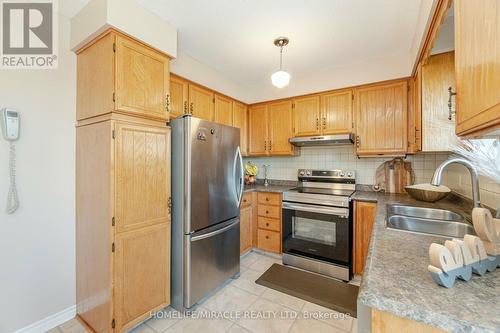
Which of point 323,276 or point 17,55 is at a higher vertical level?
point 17,55

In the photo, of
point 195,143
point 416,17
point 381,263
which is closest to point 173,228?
point 195,143

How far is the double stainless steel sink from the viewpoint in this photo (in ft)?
4.25

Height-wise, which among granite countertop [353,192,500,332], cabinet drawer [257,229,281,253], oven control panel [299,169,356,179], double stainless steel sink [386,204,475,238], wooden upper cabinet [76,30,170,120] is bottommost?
cabinet drawer [257,229,281,253]

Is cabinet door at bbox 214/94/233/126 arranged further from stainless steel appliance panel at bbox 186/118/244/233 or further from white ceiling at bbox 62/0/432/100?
stainless steel appliance panel at bbox 186/118/244/233

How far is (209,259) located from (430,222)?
5.77 ft

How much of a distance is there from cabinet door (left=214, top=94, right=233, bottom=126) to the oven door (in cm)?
137

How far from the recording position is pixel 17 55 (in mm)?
1562

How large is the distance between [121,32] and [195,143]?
93cm

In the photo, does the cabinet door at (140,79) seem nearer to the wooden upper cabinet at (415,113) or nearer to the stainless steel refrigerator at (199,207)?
the stainless steel refrigerator at (199,207)

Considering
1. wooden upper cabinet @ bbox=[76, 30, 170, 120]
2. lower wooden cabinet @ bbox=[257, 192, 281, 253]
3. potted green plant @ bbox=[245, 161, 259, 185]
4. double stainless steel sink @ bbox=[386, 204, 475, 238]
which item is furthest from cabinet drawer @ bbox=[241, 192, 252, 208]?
double stainless steel sink @ bbox=[386, 204, 475, 238]

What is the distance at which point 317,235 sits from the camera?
2.50 m

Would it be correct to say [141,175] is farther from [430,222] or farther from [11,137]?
[430,222]

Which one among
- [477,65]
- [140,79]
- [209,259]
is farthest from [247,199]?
[477,65]

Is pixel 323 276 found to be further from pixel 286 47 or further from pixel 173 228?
pixel 286 47
